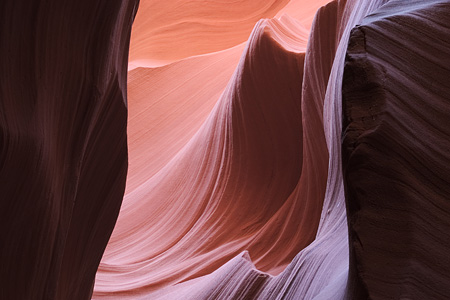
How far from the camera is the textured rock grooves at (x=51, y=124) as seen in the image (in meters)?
→ 1.06

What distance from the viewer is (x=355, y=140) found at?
1020 mm

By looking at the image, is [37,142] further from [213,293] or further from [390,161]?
[213,293]

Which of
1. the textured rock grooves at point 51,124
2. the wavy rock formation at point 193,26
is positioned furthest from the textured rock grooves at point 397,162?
the wavy rock formation at point 193,26

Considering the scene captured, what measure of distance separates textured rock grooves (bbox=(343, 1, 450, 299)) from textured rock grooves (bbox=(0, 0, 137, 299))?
0.51 metres

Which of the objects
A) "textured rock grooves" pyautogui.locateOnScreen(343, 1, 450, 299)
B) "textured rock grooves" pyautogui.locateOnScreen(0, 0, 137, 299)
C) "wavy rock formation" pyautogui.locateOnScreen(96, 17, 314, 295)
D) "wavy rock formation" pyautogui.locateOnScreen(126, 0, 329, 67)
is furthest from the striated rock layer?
"wavy rock formation" pyautogui.locateOnScreen(126, 0, 329, 67)

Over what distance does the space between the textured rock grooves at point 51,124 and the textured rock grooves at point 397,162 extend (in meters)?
0.51

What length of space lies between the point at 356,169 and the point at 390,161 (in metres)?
0.06

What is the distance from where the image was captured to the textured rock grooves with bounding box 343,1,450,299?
965mm

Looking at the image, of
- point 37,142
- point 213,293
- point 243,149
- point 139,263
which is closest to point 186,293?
point 213,293

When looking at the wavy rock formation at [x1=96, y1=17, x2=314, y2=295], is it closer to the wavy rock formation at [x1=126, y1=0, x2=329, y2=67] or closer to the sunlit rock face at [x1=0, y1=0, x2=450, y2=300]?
the sunlit rock face at [x1=0, y1=0, x2=450, y2=300]

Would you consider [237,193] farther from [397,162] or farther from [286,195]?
[397,162]

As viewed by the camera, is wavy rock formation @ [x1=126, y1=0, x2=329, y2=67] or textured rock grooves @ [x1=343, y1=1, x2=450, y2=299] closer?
textured rock grooves @ [x1=343, y1=1, x2=450, y2=299]

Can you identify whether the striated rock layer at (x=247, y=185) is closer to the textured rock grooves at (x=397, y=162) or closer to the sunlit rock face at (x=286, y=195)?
the sunlit rock face at (x=286, y=195)

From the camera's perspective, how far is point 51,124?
3.82 ft
